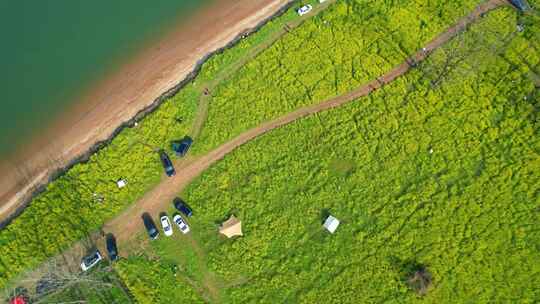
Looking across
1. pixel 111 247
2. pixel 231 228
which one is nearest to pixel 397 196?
pixel 231 228

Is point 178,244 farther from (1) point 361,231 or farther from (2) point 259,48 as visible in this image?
(2) point 259,48

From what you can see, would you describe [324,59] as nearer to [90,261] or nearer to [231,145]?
[231,145]

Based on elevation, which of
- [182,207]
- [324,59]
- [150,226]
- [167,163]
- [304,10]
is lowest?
[182,207]

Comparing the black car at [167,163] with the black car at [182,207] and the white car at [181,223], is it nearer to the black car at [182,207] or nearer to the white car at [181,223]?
the black car at [182,207]

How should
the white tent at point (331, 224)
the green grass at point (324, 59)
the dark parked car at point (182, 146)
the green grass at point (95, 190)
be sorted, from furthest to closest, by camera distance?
1. the green grass at point (324, 59)
2. the dark parked car at point (182, 146)
3. the green grass at point (95, 190)
4. the white tent at point (331, 224)

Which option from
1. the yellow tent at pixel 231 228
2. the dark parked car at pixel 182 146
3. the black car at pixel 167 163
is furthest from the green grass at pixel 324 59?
the yellow tent at pixel 231 228

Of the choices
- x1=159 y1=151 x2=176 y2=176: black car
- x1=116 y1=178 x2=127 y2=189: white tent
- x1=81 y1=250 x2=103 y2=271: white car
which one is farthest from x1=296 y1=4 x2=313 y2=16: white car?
x1=81 y1=250 x2=103 y2=271: white car

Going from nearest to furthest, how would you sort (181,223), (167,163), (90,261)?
(90,261) < (181,223) < (167,163)
